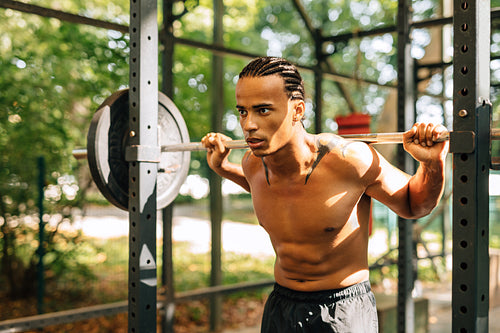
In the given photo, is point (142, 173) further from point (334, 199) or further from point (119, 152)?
point (334, 199)

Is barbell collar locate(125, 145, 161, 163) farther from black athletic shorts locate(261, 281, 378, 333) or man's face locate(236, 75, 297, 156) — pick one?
black athletic shorts locate(261, 281, 378, 333)

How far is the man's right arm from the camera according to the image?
1.97 m

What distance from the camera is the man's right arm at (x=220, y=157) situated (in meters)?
1.97

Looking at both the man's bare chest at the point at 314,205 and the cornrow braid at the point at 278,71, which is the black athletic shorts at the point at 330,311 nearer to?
the man's bare chest at the point at 314,205

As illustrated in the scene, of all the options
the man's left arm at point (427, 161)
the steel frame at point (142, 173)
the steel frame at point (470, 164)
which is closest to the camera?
the steel frame at point (470, 164)

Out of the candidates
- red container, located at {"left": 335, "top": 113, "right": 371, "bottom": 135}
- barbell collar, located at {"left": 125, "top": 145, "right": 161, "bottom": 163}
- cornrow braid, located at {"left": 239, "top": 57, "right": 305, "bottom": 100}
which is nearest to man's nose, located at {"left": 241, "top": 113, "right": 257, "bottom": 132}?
cornrow braid, located at {"left": 239, "top": 57, "right": 305, "bottom": 100}

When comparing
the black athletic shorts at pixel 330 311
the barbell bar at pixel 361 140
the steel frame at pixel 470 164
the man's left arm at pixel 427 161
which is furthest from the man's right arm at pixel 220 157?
the steel frame at pixel 470 164

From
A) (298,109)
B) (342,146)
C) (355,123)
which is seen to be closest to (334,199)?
(342,146)

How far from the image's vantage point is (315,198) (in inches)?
64.7

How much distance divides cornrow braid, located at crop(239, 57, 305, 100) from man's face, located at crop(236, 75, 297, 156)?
0.6 inches

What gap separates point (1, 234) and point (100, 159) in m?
2.87

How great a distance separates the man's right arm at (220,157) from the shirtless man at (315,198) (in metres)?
0.29

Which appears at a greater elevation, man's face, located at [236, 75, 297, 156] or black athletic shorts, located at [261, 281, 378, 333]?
man's face, located at [236, 75, 297, 156]

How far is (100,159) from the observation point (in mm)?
1934
